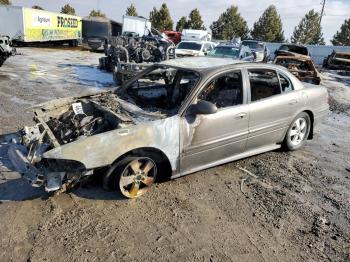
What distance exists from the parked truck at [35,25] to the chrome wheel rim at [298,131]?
21514 millimetres

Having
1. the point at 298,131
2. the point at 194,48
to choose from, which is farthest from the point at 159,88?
the point at 194,48

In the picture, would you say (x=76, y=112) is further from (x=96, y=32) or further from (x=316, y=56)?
(x=316, y=56)

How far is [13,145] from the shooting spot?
4191mm

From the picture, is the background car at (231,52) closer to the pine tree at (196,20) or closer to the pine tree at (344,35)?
the pine tree at (196,20)

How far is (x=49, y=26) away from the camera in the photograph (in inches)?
1037

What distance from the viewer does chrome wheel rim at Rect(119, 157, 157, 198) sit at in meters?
4.02

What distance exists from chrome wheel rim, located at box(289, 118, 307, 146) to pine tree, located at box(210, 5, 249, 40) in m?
50.2

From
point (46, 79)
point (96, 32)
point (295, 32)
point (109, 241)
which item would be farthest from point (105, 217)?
point (295, 32)

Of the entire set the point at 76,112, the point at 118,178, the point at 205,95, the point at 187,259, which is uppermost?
the point at 205,95

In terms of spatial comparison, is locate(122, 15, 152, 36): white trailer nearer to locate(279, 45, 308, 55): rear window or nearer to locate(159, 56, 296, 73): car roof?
locate(279, 45, 308, 55): rear window

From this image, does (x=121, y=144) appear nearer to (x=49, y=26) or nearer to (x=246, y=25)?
(x=49, y=26)

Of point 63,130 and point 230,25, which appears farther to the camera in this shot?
point 230,25

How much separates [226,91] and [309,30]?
187 feet

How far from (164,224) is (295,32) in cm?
5946
